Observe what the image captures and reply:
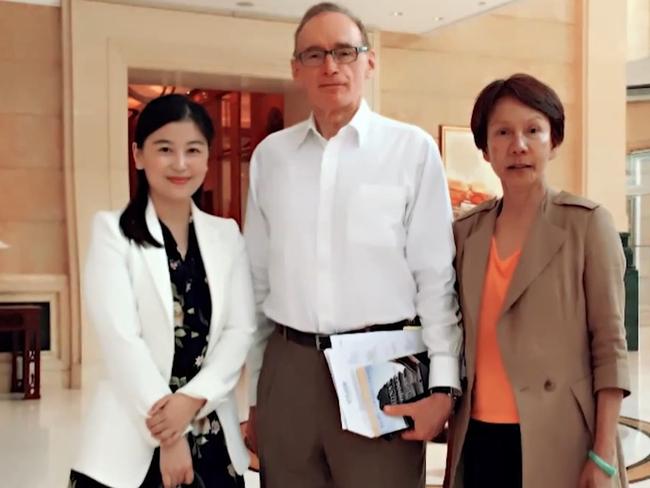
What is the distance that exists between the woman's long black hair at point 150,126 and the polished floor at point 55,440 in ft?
9.42

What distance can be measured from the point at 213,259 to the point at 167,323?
23 centimetres

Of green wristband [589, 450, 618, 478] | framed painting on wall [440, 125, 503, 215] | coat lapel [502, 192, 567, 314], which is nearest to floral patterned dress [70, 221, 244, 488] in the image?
coat lapel [502, 192, 567, 314]

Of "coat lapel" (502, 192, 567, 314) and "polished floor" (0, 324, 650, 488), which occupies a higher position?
"coat lapel" (502, 192, 567, 314)

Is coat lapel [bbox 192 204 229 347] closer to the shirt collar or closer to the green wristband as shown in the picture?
the shirt collar

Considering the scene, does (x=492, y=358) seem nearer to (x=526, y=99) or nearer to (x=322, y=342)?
(x=322, y=342)

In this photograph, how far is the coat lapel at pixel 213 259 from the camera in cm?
220

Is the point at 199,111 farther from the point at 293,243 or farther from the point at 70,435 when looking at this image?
the point at 70,435

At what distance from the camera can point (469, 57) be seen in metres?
10.7

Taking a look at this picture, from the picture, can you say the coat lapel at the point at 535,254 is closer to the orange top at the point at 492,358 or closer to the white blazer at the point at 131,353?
the orange top at the point at 492,358

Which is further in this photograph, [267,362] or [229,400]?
[267,362]

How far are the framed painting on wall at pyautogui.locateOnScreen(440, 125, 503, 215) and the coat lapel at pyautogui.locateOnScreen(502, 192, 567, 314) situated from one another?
27.3 feet

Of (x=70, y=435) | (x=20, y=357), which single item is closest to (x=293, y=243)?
(x=70, y=435)

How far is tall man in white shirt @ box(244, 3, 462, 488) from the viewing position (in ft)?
7.39

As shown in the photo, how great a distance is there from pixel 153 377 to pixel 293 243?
57 cm
